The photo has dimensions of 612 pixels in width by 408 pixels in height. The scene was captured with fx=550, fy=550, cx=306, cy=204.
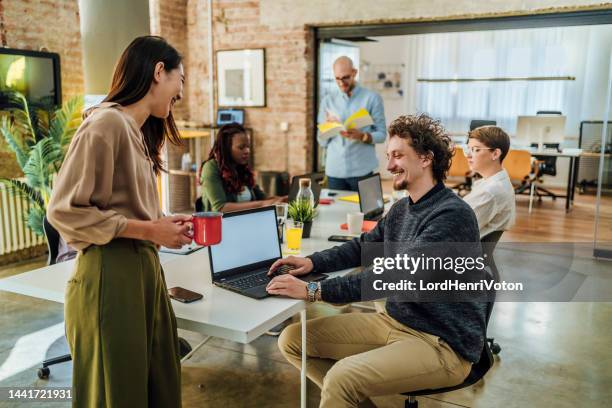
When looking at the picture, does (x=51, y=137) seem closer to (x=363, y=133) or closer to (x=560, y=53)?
→ (x=363, y=133)

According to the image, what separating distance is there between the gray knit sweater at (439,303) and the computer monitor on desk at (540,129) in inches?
267

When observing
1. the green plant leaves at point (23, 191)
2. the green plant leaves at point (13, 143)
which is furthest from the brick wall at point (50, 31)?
the green plant leaves at point (23, 191)

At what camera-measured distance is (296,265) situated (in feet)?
7.10

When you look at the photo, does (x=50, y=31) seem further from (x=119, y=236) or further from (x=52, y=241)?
(x=119, y=236)

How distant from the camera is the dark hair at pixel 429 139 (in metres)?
2.00

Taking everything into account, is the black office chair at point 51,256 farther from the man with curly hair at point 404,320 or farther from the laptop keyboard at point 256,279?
the man with curly hair at point 404,320

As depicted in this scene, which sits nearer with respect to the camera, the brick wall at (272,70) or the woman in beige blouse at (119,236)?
the woman in beige blouse at (119,236)

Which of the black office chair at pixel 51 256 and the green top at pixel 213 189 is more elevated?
the green top at pixel 213 189

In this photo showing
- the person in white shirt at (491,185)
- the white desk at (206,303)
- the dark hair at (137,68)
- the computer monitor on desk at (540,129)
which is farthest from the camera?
the computer monitor on desk at (540,129)

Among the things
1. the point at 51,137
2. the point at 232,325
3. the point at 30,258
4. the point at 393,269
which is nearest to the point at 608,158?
the point at 393,269

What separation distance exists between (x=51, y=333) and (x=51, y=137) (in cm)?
201

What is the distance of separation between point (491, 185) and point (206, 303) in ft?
5.31

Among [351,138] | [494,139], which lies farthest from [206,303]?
[351,138]

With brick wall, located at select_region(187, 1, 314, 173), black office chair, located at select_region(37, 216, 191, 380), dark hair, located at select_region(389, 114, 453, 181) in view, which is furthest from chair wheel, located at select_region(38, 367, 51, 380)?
brick wall, located at select_region(187, 1, 314, 173)
